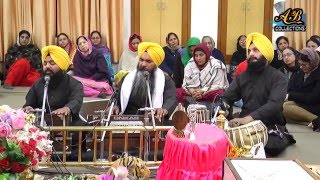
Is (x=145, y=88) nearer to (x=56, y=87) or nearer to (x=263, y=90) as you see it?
(x=56, y=87)

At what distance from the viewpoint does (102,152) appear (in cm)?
239

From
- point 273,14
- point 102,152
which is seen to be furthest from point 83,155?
point 273,14

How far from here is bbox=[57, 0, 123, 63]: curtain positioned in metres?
7.19

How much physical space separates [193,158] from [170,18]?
235 inches

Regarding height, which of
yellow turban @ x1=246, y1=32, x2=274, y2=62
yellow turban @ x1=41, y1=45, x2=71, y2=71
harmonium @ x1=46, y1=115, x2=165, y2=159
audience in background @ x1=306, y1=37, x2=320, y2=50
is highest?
audience in background @ x1=306, y1=37, x2=320, y2=50

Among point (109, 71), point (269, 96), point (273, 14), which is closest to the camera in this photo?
point (269, 96)

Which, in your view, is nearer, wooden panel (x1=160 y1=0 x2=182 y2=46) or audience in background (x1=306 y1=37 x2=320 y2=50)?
audience in background (x1=306 y1=37 x2=320 y2=50)

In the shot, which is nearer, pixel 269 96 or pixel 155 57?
pixel 269 96

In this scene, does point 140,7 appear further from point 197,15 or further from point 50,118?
point 50,118

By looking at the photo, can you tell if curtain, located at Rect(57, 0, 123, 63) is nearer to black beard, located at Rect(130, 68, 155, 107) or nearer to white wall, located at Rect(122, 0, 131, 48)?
white wall, located at Rect(122, 0, 131, 48)

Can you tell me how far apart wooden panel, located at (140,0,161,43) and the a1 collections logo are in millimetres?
1965

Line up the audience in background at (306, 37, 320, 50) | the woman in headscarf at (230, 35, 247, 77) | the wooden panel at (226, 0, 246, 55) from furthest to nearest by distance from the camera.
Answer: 1. the wooden panel at (226, 0, 246, 55)
2. the woman in headscarf at (230, 35, 247, 77)
3. the audience in background at (306, 37, 320, 50)

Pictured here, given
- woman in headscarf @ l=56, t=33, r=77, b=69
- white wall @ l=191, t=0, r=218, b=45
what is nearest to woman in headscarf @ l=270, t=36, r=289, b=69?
white wall @ l=191, t=0, r=218, b=45

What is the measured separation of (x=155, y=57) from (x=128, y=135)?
1454mm
